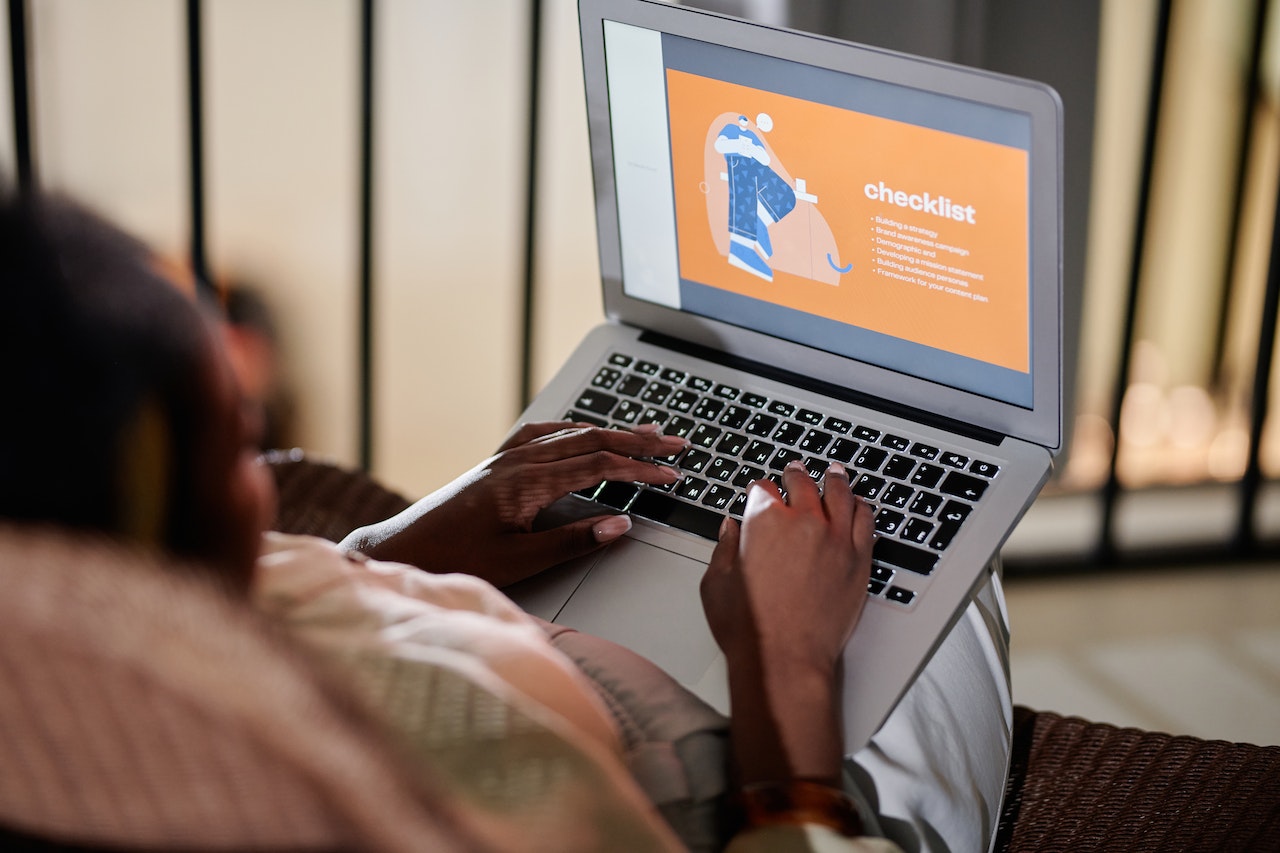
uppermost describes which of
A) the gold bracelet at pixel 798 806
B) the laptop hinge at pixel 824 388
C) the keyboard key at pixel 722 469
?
the laptop hinge at pixel 824 388

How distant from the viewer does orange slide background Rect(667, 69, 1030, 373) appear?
83 centimetres

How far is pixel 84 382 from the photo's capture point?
0.43 m

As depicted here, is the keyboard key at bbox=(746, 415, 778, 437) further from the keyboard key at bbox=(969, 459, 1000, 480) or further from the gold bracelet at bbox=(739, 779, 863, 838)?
the gold bracelet at bbox=(739, 779, 863, 838)

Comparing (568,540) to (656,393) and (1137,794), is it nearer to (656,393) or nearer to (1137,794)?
(656,393)

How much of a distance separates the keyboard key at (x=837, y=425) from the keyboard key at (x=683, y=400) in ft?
0.36

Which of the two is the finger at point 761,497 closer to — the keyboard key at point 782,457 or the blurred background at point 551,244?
the keyboard key at point 782,457

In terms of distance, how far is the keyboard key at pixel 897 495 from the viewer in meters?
0.86

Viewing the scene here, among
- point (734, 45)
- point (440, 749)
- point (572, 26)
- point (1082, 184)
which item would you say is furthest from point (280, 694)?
point (572, 26)

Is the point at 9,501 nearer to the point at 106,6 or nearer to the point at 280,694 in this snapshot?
the point at 280,694

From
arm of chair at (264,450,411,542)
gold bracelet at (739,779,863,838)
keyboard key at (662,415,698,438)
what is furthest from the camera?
arm of chair at (264,450,411,542)

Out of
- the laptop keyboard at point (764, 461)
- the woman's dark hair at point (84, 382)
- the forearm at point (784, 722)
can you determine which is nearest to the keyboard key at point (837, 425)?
the laptop keyboard at point (764, 461)

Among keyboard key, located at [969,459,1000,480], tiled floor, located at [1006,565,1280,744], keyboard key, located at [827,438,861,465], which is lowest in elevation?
tiled floor, located at [1006,565,1280,744]

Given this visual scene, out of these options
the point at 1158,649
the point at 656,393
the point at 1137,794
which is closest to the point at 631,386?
the point at 656,393

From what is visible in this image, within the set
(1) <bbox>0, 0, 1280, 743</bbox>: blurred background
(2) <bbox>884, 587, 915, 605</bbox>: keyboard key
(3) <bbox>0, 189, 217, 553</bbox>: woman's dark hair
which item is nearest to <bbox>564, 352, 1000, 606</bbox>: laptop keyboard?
(2) <bbox>884, 587, 915, 605</bbox>: keyboard key
